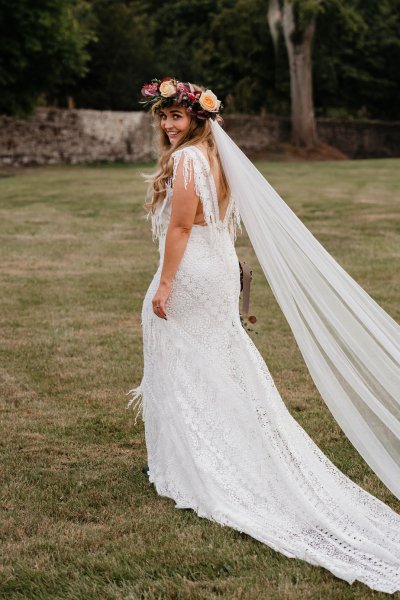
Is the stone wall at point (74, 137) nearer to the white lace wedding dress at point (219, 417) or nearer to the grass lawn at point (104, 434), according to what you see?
the grass lawn at point (104, 434)

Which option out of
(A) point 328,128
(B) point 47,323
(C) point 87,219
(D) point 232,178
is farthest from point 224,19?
(D) point 232,178

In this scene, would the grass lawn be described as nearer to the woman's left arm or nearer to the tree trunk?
the woman's left arm

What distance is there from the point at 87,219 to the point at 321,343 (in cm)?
1310

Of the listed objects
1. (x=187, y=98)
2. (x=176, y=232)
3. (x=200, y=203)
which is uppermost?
(x=187, y=98)

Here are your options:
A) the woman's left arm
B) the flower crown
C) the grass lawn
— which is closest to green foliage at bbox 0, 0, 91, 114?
the grass lawn

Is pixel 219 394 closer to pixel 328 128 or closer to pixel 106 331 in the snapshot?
pixel 106 331

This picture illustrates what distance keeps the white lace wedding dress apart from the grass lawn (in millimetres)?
184

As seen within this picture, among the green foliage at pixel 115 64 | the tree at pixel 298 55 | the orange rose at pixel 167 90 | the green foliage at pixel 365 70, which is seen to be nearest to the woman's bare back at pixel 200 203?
the orange rose at pixel 167 90

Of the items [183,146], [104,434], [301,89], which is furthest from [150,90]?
[301,89]

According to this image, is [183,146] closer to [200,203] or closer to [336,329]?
[200,203]

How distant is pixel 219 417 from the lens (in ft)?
14.3

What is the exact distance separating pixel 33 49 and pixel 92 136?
12.3 ft

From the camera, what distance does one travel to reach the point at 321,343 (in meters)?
4.09

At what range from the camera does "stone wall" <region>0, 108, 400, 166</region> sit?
3102 centimetres
